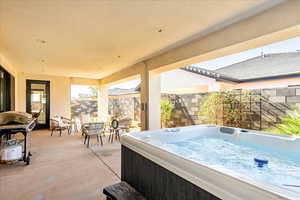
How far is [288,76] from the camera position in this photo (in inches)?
178

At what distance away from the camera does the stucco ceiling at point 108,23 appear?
200cm

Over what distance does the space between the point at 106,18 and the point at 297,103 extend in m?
4.04

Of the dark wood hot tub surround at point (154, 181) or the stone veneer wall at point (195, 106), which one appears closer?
the dark wood hot tub surround at point (154, 181)

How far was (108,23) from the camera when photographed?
2453 millimetres

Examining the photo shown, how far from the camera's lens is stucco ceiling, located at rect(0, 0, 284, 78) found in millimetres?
1995

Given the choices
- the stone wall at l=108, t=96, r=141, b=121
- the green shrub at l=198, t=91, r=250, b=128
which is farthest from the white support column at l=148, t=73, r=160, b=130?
the stone wall at l=108, t=96, r=141, b=121

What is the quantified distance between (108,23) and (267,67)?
5.66 m

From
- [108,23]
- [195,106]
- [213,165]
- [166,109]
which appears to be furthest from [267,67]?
[213,165]

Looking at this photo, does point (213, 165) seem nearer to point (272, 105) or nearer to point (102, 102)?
point (272, 105)

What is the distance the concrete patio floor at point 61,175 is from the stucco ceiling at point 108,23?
2395 millimetres

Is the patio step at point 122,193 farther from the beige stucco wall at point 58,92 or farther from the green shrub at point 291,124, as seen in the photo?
the beige stucco wall at point 58,92

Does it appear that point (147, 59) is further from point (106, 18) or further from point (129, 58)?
point (106, 18)

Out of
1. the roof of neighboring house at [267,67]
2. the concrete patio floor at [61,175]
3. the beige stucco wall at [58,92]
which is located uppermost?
the roof of neighboring house at [267,67]

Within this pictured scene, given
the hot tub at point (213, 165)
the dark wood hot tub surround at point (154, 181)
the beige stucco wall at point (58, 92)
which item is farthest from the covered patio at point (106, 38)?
the beige stucco wall at point (58, 92)
